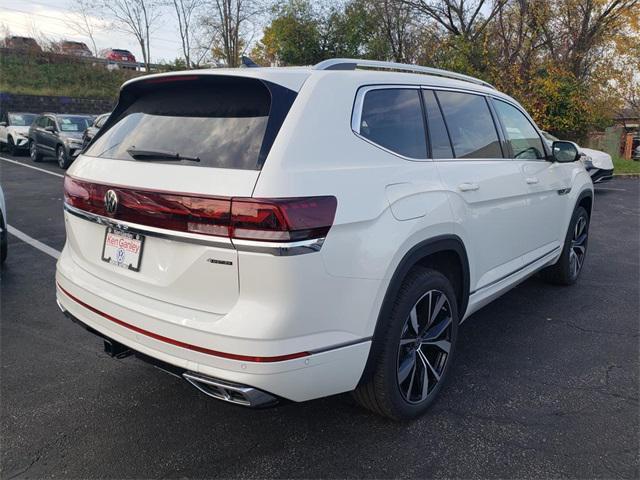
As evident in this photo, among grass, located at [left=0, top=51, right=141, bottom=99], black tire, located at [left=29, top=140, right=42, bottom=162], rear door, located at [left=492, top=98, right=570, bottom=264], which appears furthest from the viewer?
grass, located at [left=0, top=51, right=141, bottom=99]

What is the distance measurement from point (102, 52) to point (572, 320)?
3550 cm

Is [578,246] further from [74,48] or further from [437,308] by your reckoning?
[74,48]

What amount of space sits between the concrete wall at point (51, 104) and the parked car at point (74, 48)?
5.46m

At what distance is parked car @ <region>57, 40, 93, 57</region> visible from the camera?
30784 millimetres

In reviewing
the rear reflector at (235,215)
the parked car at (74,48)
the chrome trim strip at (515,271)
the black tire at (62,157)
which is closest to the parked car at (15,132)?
the black tire at (62,157)

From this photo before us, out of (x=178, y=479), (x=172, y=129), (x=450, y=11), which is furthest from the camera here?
(x=450, y=11)

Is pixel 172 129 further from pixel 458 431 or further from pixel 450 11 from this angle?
pixel 450 11

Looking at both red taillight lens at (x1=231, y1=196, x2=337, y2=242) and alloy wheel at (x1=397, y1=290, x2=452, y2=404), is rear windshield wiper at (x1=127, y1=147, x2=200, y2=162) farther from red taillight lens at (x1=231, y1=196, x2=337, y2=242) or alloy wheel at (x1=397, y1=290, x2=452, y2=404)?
alloy wheel at (x1=397, y1=290, x2=452, y2=404)

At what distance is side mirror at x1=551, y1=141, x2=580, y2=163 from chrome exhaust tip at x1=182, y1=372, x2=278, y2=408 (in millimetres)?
3540

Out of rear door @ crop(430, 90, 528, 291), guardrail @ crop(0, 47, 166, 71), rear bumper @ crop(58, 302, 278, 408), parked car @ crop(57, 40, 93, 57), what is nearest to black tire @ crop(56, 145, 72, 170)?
rear door @ crop(430, 90, 528, 291)

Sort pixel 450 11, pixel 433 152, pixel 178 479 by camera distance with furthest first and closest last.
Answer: pixel 450 11 → pixel 433 152 → pixel 178 479

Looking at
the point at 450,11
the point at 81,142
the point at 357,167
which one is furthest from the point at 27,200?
the point at 450,11

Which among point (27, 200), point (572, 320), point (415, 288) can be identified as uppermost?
point (415, 288)

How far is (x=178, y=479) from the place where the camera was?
2.37m
